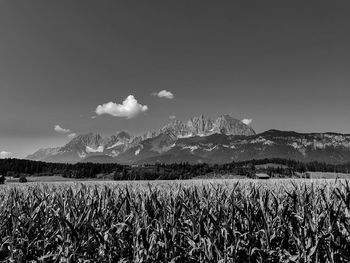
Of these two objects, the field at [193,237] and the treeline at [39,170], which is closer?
the field at [193,237]

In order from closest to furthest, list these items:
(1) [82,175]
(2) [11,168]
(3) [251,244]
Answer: (3) [251,244]
(1) [82,175]
(2) [11,168]

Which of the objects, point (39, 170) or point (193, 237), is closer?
point (193, 237)

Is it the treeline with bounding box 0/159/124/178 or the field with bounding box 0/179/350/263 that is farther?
the treeline with bounding box 0/159/124/178

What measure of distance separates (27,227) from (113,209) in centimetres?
178

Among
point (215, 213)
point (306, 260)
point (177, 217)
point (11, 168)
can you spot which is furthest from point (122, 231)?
point (11, 168)

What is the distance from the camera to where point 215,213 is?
5.89 meters

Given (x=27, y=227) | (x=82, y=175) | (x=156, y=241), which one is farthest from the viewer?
(x=82, y=175)

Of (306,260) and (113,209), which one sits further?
(113,209)

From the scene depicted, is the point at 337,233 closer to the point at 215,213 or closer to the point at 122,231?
the point at 215,213

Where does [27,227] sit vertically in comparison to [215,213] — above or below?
below

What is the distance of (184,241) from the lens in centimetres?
580

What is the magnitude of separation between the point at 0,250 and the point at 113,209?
223 centimetres

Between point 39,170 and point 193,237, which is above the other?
point 39,170

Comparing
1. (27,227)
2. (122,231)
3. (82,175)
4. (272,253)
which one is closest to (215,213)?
(272,253)
